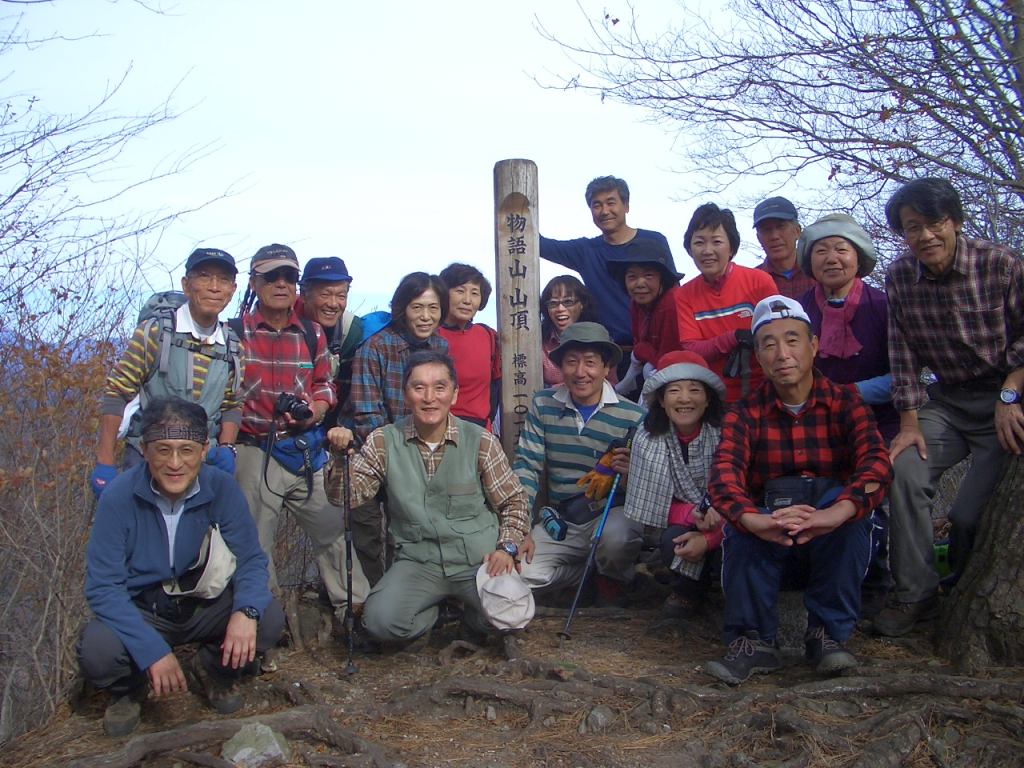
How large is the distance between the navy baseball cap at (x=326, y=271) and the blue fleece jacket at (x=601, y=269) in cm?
185

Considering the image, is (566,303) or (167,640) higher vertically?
(566,303)

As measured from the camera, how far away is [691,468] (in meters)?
4.85

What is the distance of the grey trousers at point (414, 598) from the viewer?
441 centimetres

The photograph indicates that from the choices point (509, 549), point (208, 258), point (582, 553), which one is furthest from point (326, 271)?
point (582, 553)

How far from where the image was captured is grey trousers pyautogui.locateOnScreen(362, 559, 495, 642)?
4.41m

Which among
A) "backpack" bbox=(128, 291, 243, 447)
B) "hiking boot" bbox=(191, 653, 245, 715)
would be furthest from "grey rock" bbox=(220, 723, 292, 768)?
"backpack" bbox=(128, 291, 243, 447)

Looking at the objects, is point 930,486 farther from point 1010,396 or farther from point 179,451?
point 179,451

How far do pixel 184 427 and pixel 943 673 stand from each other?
373 cm

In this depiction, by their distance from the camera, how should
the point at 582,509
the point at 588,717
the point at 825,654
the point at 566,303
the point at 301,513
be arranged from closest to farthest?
the point at 588,717, the point at 825,654, the point at 301,513, the point at 582,509, the point at 566,303

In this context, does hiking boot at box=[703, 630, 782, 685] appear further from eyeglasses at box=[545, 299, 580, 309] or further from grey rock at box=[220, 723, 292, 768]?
eyeglasses at box=[545, 299, 580, 309]

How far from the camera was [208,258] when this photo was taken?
4.38 m

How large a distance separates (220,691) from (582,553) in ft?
7.74

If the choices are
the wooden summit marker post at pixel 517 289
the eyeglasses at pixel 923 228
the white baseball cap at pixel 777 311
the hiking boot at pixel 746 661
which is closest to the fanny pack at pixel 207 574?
the hiking boot at pixel 746 661

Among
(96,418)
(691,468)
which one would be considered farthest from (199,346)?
(691,468)
